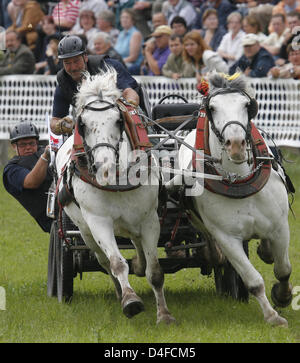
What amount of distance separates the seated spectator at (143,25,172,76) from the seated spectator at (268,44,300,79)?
6.37 ft

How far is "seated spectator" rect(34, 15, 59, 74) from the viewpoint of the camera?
16516mm

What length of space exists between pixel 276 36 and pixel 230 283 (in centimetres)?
689

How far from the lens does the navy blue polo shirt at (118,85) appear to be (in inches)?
307

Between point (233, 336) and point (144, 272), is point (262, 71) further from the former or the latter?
point (233, 336)

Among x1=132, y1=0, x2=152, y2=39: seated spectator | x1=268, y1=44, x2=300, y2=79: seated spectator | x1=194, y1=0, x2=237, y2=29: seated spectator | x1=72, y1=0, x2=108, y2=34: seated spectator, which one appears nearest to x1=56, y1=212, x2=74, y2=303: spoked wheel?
x1=268, y1=44, x2=300, y2=79: seated spectator

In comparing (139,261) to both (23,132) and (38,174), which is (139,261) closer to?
(38,174)

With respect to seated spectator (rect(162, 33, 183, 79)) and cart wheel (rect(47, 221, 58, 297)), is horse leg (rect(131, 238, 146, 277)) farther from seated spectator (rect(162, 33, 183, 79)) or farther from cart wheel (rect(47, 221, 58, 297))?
seated spectator (rect(162, 33, 183, 79))

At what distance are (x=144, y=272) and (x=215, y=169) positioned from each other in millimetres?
1298

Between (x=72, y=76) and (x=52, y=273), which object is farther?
(x=52, y=273)

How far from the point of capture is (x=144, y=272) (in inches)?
288

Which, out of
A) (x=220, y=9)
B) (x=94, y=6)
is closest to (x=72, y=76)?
(x=220, y=9)

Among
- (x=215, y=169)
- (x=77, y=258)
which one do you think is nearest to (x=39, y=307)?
(x=77, y=258)

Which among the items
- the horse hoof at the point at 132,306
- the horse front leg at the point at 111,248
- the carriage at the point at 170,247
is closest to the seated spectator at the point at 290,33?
the carriage at the point at 170,247

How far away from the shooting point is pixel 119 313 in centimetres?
726
